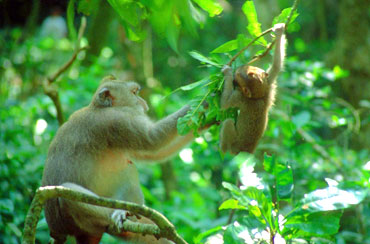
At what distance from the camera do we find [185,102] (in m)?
6.36

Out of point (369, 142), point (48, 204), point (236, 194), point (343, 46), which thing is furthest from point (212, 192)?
point (236, 194)

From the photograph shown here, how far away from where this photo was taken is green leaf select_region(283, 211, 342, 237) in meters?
2.41

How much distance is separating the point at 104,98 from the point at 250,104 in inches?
49.1

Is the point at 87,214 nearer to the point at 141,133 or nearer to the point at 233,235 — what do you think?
the point at 141,133

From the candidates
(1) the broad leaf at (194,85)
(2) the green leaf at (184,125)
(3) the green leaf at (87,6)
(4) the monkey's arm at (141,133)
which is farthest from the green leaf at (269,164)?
(3) the green leaf at (87,6)

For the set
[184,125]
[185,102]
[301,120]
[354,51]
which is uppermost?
[184,125]

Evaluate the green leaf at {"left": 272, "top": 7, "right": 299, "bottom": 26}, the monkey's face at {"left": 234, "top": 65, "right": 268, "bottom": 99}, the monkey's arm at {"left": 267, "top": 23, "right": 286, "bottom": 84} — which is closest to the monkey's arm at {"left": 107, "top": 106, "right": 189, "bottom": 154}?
the monkey's face at {"left": 234, "top": 65, "right": 268, "bottom": 99}

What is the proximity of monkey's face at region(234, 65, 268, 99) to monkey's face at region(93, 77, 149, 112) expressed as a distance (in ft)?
2.99

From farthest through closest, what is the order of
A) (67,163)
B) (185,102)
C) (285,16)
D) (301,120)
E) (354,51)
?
(354,51)
(185,102)
(301,120)
(67,163)
(285,16)

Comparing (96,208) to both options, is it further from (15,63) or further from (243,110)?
(15,63)

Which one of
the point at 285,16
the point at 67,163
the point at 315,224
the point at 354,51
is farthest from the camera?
the point at 354,51

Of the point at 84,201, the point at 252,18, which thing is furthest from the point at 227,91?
the point at 84,201

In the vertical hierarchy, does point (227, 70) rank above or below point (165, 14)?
below

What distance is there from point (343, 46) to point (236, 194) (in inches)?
250
